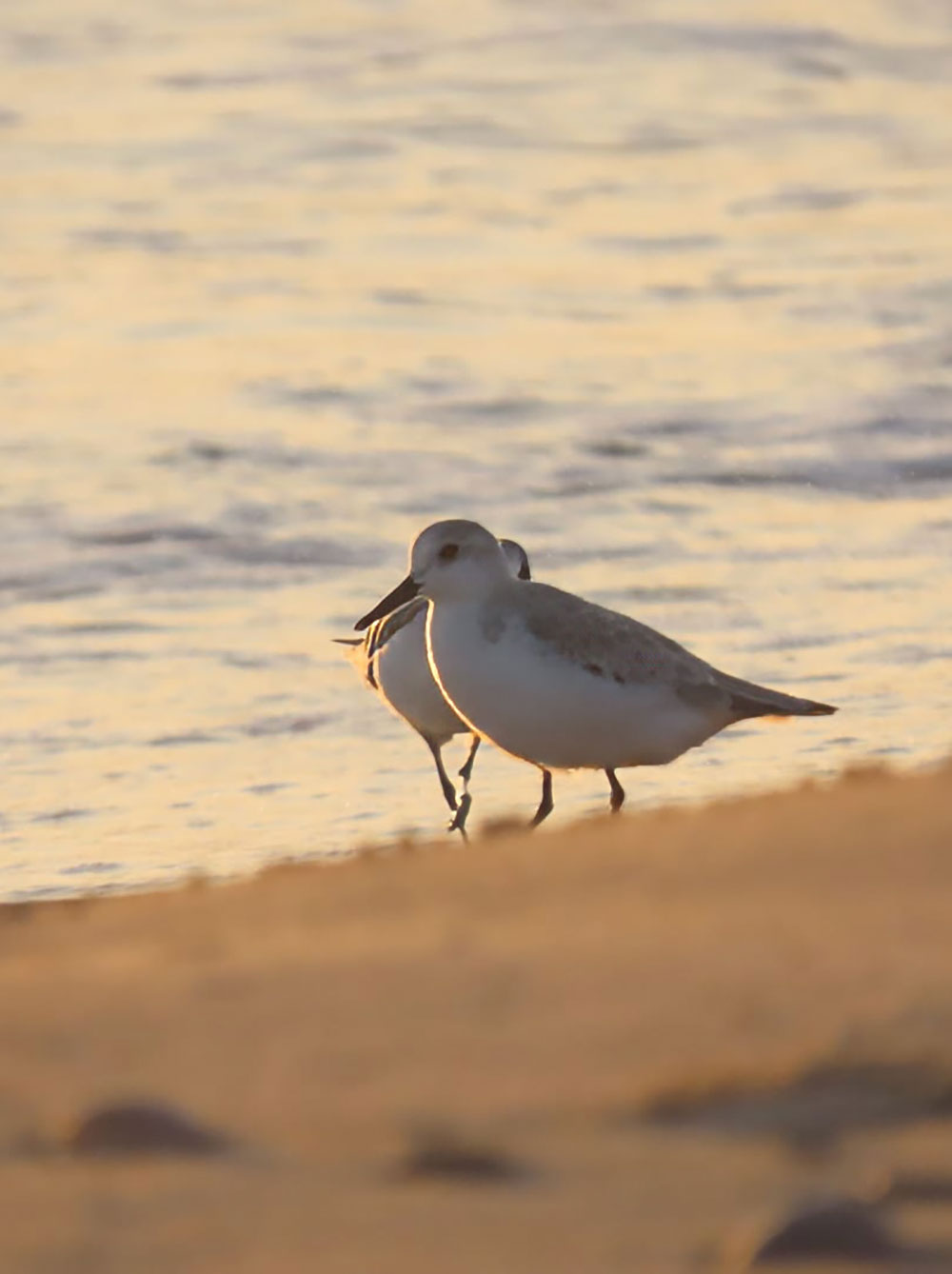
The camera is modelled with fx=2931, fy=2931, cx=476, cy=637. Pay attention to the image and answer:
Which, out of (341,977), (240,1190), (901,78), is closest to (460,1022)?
(341,977)

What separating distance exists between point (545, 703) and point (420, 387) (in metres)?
4.88

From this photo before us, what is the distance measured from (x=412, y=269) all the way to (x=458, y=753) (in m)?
5.38

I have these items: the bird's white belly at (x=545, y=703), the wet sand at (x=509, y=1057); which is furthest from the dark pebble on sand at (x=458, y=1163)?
the bird's white belly at (x=545, y=703)

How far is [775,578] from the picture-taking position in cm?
865

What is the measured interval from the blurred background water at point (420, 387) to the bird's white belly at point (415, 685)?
0.21 metres

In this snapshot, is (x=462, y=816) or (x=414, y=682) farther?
(x=414, y=682)

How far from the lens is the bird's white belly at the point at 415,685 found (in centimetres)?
700

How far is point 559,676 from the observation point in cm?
623

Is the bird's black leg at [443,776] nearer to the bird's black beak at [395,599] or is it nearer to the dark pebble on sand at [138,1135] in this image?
the bird's black beak at [395,599]

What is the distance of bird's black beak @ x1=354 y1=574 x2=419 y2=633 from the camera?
261 inches

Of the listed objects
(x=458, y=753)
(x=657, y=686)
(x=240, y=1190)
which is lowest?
(x=458, y=753)

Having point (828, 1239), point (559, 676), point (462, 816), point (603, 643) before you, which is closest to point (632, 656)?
point (603, 643)

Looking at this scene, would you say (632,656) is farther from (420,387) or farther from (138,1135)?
(420,387)

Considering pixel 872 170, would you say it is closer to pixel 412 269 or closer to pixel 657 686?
pixel 412 269
